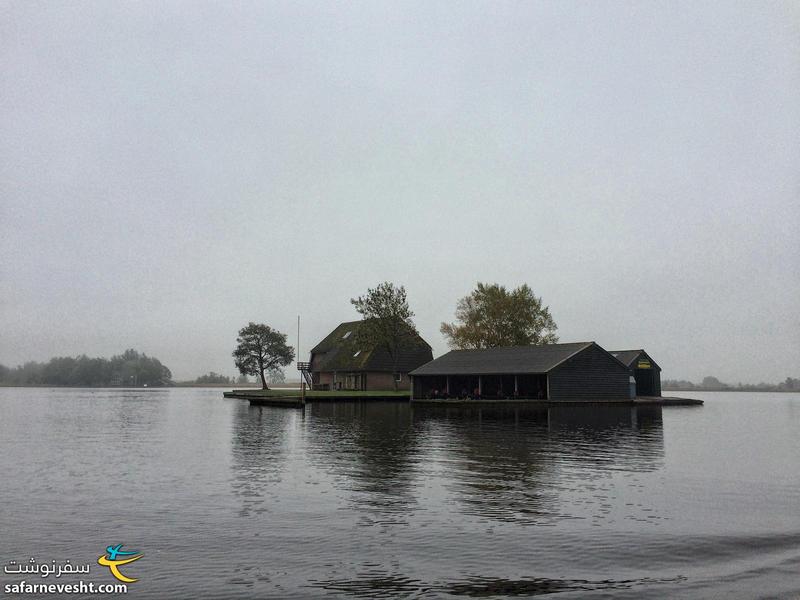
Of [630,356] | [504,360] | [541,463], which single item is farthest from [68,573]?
[630,356]

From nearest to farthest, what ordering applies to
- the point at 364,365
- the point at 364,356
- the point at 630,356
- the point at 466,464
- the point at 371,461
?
1. the point at 466,464
2. the point at 371,461
3. the point at 630,356
4. the point at 364,365
5. the point at 364,356

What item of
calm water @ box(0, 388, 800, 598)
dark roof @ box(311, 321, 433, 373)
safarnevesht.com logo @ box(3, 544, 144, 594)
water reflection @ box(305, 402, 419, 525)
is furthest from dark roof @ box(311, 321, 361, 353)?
safarnevesht.com logo @ box(3, 544, 144, 594)

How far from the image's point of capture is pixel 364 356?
92625mm

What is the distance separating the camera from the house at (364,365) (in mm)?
91438

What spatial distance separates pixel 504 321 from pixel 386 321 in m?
26.8

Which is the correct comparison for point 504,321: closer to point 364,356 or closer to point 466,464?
point 364,356

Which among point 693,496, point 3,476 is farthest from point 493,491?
point 3,476

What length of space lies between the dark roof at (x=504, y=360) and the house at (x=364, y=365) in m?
13.8

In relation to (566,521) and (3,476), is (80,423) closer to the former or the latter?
(3,476)

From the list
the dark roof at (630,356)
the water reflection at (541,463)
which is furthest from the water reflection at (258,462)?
the dark roof at (630,356)

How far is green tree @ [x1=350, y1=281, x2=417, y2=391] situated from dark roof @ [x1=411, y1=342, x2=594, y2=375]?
1230 cm

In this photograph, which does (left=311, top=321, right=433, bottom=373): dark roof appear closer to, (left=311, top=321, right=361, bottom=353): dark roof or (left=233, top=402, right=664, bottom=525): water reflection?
(left=311, top=321, right=361, bottom=353): dark roof

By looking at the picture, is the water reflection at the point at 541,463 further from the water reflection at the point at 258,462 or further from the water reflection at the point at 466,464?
the water reflection at the point at 258,462

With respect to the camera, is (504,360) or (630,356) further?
(630,356)
